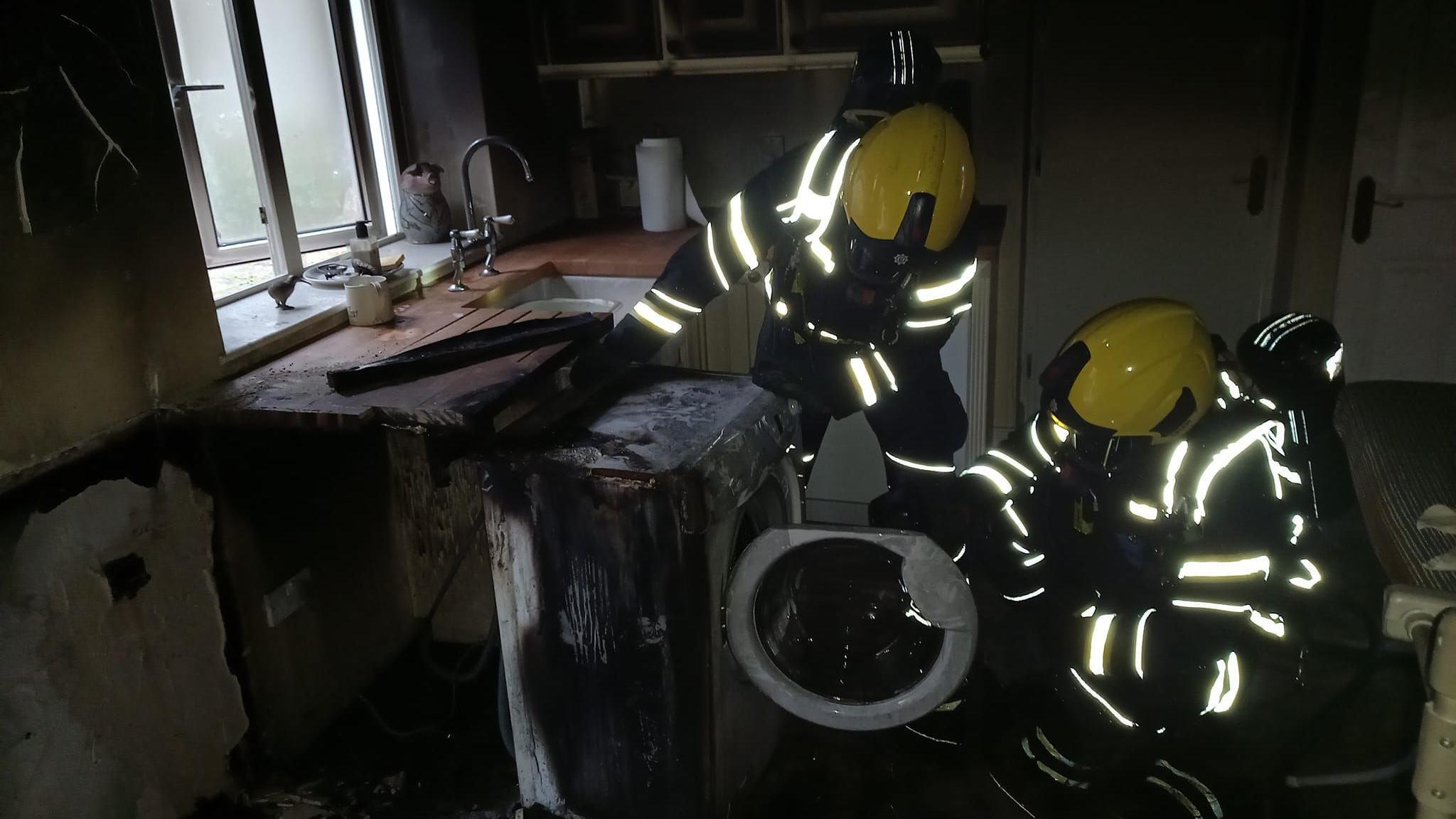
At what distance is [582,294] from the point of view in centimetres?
301

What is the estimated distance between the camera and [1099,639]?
5.64 feet

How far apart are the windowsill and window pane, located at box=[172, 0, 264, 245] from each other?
203mm

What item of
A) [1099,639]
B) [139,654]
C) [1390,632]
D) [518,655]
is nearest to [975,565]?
[1099,639]

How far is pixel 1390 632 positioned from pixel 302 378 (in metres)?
1.79

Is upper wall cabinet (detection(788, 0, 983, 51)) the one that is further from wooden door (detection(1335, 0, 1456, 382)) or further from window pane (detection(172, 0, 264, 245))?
window pane (detection(172, 0, 264, 245))

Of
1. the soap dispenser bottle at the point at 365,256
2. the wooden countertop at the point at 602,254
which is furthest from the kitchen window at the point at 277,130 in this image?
the wooden countertop at the point at 602,254

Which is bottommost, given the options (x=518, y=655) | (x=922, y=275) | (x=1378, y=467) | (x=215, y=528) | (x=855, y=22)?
(x=518, y=655)

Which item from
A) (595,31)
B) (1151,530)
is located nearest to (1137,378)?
(1151,530)

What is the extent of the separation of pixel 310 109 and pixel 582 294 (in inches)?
35.1

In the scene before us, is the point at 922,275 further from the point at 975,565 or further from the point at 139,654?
the point at 139,654

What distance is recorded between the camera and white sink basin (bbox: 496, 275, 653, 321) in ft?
9.29

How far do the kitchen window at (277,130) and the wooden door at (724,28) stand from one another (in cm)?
90

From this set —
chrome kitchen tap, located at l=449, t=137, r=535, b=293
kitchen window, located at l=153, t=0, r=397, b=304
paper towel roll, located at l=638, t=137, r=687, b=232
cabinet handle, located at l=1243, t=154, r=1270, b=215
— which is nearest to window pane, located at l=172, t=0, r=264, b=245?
kitchen window, located at l=153, t=0, r=397, b=304

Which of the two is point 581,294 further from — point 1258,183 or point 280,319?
point 1258,183
